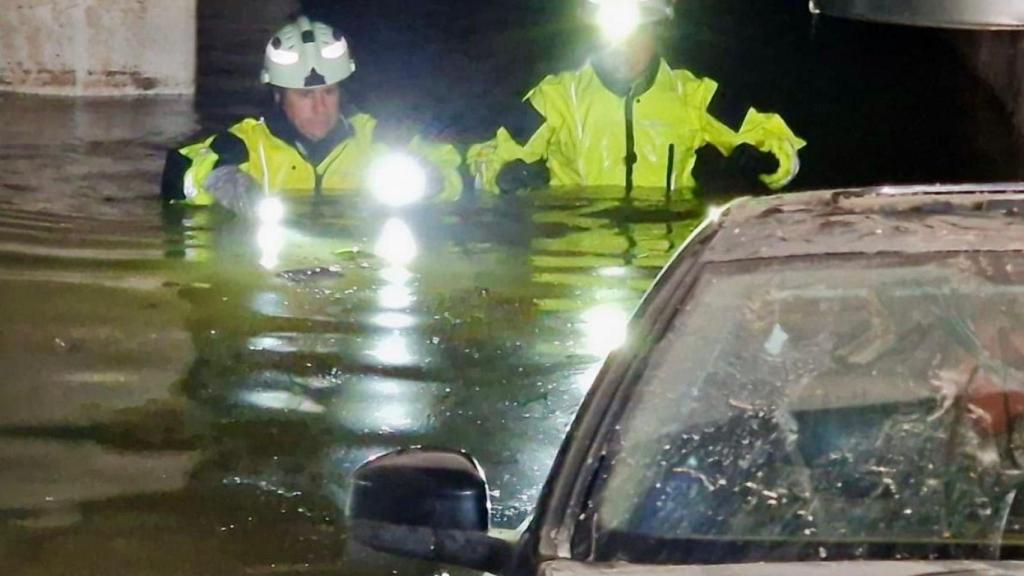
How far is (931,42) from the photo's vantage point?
598 inches

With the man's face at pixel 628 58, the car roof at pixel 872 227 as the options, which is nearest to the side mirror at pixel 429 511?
the car roof at pixel 872 227

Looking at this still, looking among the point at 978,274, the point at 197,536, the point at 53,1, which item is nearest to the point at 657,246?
the point at 197,536

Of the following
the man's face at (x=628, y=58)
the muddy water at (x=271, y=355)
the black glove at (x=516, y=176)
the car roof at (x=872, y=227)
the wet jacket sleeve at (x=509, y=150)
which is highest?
the man's face at (x=628, y=58)

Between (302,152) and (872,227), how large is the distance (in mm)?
6104

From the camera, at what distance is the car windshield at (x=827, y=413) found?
224cm

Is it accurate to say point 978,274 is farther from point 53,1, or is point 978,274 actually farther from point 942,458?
point 53,1

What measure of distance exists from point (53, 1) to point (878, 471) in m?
11.7

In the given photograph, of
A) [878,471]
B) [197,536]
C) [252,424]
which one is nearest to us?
[878,471]

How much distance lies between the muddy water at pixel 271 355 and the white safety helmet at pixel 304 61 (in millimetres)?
662

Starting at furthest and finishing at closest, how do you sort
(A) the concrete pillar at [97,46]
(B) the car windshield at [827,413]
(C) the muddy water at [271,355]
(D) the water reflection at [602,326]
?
(A) the concrete pillar at [97,46] < (D) the water reflection at [602,326] < (C) the muddy water at [271,355] < (B) the car windshield at [827,413]

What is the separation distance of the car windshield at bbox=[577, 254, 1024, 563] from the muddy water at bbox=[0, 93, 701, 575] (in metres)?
2.11

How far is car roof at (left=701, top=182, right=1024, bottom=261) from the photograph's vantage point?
2.33 metres

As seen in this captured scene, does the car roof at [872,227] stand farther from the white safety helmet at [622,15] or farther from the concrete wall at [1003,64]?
the concrete wall at [1003,64]

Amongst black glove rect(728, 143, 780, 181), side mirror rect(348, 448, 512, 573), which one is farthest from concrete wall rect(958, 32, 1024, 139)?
side mirror rect(348, 448, 512, 573)
